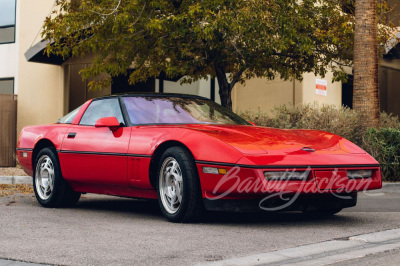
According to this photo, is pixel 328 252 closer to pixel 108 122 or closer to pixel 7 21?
pixel 108 122

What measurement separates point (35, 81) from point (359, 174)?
48.6 ft

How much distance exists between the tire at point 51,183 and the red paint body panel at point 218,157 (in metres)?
0.13

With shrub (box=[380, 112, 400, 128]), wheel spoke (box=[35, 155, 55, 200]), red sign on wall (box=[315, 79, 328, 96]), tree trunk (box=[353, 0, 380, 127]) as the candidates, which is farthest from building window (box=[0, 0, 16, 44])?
wheel spoke (box=[35, 155, 55, 200])

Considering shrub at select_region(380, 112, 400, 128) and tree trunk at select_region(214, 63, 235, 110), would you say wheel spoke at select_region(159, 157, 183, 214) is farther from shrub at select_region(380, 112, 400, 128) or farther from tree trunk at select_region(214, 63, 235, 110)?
shrub at select_region(380, 112, 400, 128)

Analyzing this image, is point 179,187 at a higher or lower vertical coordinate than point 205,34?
lower

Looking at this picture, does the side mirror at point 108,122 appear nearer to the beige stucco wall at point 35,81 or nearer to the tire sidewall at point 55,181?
the tire sidewall at point 55,181

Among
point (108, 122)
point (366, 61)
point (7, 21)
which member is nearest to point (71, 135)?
point (108, 122)

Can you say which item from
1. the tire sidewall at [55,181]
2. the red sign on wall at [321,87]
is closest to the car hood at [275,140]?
the tire sidewall at [55,181]

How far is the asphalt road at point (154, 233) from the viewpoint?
4785mm

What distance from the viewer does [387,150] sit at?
12.0 meters

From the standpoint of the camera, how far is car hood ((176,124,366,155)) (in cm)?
615

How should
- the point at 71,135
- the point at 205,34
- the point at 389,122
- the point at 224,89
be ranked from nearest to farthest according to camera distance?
the point at 71,135
the point at 205,34
the point at 389,122
the point at 224,89

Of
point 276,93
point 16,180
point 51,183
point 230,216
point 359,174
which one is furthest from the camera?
point 276,93

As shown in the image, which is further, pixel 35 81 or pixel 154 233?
pixel 35 81
